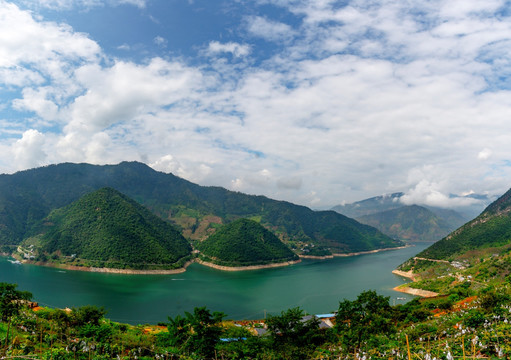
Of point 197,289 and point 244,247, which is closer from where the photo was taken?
point 197,289

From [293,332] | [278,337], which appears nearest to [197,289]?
[278,337]

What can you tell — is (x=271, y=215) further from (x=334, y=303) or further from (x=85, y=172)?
(x=334, y=303)

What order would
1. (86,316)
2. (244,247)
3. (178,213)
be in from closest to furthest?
(86,316), (244,247), (178,213)

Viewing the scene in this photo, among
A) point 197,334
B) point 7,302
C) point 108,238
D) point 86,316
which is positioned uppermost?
point 108,238

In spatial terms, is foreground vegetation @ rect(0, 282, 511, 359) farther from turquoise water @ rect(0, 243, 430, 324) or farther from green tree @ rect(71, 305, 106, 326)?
turquoise water @ rect(0, 243, 430, 324)

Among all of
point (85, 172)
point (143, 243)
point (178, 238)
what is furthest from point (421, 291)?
point (85, 172)

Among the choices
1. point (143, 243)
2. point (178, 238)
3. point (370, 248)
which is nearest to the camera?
point (143, 243)

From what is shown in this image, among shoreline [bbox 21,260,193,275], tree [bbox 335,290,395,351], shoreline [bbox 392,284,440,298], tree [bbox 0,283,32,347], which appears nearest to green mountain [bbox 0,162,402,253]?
shoreline [bbox 21,260,193,275]

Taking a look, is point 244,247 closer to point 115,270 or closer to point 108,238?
point 115,270
